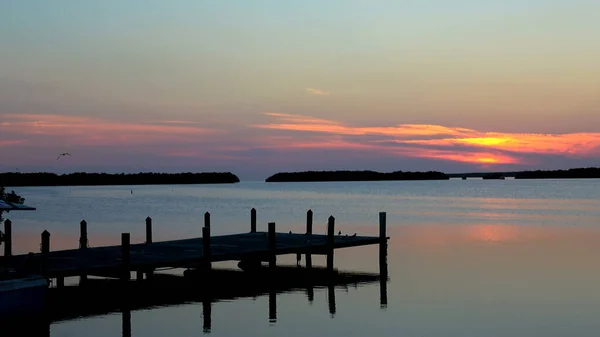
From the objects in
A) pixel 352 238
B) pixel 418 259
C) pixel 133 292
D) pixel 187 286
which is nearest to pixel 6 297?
pixel 133 292

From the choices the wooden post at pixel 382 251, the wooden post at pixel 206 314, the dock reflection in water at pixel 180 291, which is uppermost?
the wooden post at pixel 382 251

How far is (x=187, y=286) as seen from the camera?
99.1 ft

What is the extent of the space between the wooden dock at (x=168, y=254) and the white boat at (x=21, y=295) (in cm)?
98

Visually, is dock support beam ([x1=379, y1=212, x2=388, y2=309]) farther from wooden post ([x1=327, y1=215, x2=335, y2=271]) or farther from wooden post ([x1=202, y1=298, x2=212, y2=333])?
wooden post ([x1=202, y1=298, x2=212, y2=333])

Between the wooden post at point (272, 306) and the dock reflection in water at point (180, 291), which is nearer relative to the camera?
the dock reflection in water at point (180, 291)

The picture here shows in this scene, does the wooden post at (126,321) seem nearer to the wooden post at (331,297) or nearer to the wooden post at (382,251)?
the wooden post at (331,297)

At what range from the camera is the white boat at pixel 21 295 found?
1964cm

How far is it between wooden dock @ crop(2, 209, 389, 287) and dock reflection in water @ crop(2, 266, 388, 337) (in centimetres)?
77

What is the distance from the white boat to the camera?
19.6 metres

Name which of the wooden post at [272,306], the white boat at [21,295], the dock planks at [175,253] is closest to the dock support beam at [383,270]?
the dock planks at [175,253]

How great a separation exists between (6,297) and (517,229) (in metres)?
48.3

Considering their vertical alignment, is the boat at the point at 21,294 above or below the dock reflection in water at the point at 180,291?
above

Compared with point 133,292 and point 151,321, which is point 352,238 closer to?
point 133,292

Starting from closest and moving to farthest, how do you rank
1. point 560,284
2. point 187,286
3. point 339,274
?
1. point 187,286
2. point 560,284
3. point 339,274
